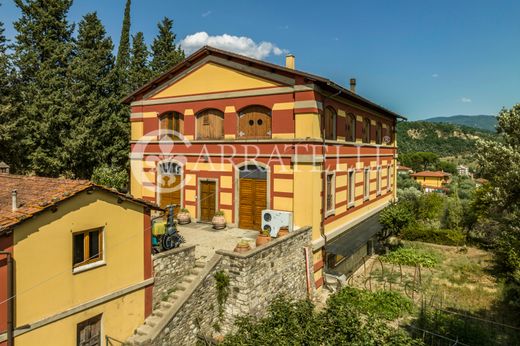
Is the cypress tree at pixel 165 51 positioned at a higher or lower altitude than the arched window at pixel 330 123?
higher

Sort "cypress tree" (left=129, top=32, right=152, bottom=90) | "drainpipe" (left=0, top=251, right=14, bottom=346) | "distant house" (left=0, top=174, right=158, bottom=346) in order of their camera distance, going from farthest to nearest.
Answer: "cypress tree" (left=129, top=32, right=152, bottom=90) < "distant house" (left=0, top=174, right=158, bottom=346) < "drainpipe" (left=0, top=251, right=14, bottom=346)

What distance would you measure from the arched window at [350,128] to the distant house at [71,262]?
10872 mm

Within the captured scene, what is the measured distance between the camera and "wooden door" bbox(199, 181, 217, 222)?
15242mm

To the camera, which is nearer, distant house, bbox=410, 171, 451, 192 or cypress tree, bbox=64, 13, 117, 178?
cypress tree, bbox=64, 13, 117, 178

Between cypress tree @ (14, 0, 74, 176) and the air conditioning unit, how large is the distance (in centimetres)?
1560

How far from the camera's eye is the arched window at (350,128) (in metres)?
16.5

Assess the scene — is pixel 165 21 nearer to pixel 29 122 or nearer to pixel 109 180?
pixel 29 122

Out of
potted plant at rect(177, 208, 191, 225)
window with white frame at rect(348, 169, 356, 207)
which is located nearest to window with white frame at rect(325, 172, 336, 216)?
window with white frame at rect(348, 169, 356, 207)

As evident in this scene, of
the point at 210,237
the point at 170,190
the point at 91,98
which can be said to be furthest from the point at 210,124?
the point at 91,98

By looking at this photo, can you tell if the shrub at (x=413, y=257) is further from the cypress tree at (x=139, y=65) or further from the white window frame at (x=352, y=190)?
the cypress tree at (x=139, y=65)

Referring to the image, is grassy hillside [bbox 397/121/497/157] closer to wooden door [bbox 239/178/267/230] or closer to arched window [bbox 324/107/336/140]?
arched window [bbox 324/107/336/140]

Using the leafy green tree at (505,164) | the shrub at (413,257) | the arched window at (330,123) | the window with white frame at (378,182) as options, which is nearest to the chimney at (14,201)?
the leafy green tree at (505,164)

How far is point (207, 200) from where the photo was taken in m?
15.4

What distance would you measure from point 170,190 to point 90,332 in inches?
360
